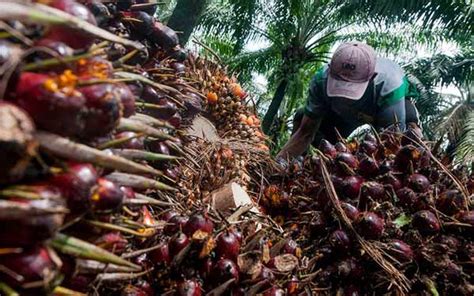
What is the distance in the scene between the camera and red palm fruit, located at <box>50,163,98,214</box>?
2.73 ft

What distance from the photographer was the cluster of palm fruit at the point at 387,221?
1812 mm

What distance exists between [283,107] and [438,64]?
4129 millimetres

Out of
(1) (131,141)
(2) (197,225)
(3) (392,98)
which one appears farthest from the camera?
(3) (392,98)

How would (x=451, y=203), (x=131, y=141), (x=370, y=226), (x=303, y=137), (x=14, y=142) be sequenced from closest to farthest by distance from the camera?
(x=14, y=142) → (x=131, y=141) → (x=370, y=226) → (x=451, y=203) → (x=303, y=137)

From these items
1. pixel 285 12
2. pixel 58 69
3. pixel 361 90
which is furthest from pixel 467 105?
pixel 58 69

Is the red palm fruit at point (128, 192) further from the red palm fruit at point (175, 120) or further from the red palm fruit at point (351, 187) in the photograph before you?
the red palm fruit at point (351, 187)

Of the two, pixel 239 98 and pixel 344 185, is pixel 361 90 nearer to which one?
pixel 239 98

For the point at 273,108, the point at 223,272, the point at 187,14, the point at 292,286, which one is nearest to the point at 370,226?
the point at 292,286

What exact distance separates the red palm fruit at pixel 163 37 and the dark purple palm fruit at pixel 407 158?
909 millimetres

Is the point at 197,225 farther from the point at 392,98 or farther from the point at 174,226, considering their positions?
the point at 392,98

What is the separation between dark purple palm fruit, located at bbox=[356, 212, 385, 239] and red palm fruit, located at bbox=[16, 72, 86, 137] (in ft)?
4.07

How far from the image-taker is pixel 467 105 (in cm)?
1412

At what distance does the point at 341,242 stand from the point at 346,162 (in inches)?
13.4

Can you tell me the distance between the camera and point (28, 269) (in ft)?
2.62
